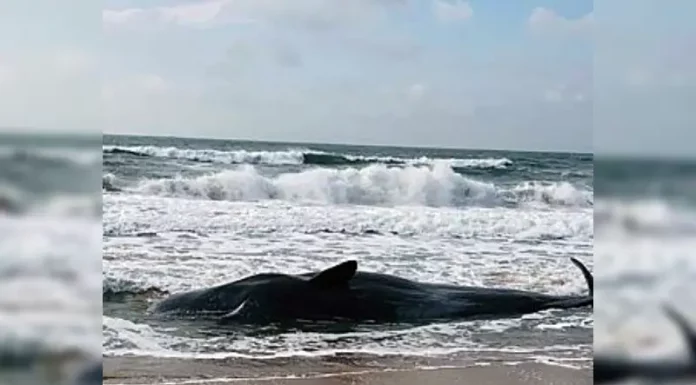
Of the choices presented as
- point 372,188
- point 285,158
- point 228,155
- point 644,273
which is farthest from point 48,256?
point 644,273

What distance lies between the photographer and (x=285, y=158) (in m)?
3.38

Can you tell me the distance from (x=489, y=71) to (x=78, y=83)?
1.82 metres

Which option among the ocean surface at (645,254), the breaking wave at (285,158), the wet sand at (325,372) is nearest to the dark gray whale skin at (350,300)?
the wet sand at (325,372)

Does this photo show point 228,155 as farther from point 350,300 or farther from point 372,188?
point 350,300

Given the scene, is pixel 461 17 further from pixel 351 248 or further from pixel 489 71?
pixel 351 248

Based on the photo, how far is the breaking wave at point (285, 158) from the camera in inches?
128

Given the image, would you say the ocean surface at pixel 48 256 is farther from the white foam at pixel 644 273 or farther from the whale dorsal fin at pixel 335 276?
the white foam at pixel 644 273

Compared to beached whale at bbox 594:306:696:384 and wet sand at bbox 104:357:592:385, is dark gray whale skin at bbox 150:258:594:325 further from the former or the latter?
beached whale at bbox 594:306:696:384

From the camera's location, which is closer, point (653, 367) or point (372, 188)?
point (653, 367)

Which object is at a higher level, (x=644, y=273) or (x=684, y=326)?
(x=644, y=273)

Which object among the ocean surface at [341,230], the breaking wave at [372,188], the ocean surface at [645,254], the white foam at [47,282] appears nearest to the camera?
the white foam at [47,282]

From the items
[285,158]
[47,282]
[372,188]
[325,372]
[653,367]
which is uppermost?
[285,158]

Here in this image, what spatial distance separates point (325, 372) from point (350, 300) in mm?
332

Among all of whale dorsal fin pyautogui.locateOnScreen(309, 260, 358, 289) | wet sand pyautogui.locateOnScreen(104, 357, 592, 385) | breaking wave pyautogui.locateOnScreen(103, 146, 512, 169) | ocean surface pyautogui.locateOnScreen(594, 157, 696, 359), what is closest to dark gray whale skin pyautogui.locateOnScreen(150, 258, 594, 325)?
whale dorsal fin pyautogui.locateOnScreen(309, 260, 358, 289)
